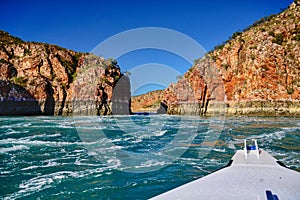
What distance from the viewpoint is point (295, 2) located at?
6881 centimetres

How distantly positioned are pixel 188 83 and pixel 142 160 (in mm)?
70637

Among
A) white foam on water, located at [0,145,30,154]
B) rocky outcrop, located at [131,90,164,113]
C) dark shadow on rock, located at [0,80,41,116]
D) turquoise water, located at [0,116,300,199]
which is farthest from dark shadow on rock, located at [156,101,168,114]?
turquoise water, located at [0,116,300,199]

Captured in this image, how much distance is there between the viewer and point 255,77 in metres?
56.3

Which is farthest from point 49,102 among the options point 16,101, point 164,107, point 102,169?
point 102,169

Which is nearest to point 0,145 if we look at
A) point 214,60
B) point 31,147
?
point 31,147

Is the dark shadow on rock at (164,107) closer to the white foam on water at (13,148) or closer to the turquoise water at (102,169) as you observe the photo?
the white foam on water at (13,148)

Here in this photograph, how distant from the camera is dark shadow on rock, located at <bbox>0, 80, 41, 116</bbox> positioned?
6474cm

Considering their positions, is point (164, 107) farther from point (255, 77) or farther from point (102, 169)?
point (102, 169)

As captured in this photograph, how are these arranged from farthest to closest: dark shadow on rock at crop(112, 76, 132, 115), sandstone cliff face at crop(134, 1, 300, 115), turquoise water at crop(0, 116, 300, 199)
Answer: dark shadow on rock at crop(112, 76, 132, 115) < sandstone cliff face at crop(134, 1, 300, 115) < turquoise water at crop(0, 116, 300, 199)

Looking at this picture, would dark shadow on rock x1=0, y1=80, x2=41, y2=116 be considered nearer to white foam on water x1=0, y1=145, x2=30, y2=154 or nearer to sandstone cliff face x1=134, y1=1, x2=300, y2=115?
sandstone cliff face x1=134, y1=1, x2=300, y2=115

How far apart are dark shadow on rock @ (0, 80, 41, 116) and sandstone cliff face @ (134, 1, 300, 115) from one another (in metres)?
47.8

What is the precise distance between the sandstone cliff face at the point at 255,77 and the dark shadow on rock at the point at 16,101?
47.8 m

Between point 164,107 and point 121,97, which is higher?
point 121,97

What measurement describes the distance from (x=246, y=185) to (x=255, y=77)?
2316 inches
